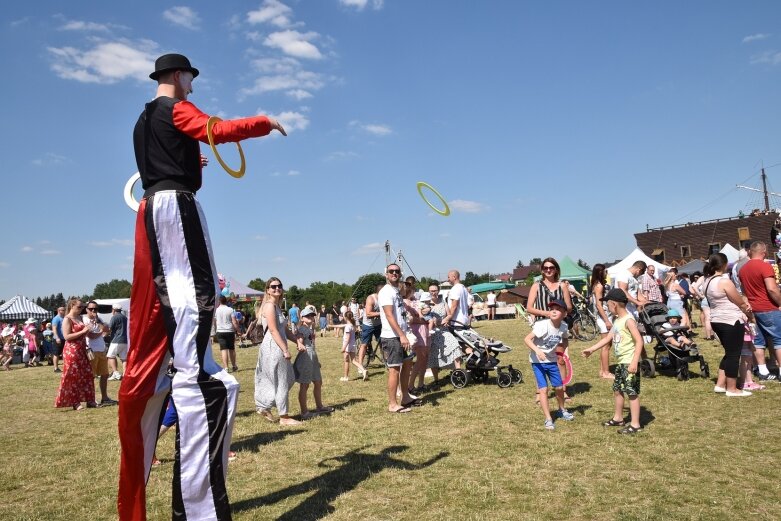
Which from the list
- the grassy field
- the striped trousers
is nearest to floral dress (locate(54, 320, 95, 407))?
the grassy field

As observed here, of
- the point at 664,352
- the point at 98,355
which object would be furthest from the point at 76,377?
the point at 664,352

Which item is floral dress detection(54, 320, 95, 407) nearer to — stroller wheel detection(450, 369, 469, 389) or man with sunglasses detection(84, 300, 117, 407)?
man with sunglasses detection(84, 300, 117, 407)

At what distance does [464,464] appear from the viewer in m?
5.29

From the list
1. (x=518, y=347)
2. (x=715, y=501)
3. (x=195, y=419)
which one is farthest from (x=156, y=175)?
(x=518, y=347)

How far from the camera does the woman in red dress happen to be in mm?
9477

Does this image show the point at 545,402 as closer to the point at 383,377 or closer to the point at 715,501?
the point at 715,501

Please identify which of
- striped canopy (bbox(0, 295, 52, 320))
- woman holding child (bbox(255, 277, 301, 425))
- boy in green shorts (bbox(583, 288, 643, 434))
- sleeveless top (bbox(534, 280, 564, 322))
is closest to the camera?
boy in green shorts (bbox(583, 288, 643, 434))

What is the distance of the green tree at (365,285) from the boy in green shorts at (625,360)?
42844mm

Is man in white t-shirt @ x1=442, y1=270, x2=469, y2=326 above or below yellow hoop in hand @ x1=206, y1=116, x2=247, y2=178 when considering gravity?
below

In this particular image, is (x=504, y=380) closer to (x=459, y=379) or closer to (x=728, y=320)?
(x=459, y=379)

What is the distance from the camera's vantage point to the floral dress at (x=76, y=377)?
9.62 meters

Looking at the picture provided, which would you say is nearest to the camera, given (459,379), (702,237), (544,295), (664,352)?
(544,295)

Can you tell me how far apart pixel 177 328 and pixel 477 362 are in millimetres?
7569

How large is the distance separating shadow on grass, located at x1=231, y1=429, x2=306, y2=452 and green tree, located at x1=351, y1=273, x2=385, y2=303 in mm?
41835
